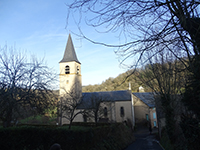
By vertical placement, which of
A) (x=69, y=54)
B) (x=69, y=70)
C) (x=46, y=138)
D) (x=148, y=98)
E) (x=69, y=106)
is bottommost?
(x=46, y=138)

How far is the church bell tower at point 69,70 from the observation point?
34.5 m

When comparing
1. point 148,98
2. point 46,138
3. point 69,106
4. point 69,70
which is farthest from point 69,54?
point 46,138

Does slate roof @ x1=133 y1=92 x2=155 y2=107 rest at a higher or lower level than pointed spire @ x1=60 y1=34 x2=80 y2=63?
lower

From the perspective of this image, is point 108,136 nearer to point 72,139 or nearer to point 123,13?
point 72,139

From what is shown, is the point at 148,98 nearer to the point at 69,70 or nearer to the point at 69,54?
the point at 69,70

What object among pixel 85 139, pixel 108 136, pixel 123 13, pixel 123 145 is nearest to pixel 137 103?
pixel 123 145

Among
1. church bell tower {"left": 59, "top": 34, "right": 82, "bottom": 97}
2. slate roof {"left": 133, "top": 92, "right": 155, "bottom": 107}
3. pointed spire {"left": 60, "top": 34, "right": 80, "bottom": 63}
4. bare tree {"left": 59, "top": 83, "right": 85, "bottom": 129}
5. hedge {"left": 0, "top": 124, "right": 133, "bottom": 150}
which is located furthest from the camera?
pointed spire {"left": 60, "top": 34, "right": 80, "bottom": 63}

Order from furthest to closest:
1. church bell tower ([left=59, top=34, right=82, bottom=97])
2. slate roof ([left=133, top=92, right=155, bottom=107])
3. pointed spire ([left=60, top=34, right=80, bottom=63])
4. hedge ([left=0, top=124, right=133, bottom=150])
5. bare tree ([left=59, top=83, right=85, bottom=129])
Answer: pointed spire ([left=60, top=34, right=80, bottom=63]) → church bell tower ([left=59, top=34, right=82, bottom=97]) → slate roof ([left=133, top=92, right=155, bottom=107]) → bare tree ([left=59, top=83, right=85, bottom=129]) → hedge ([left=0, top=124, right=133, bottom=150])

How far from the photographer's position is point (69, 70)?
35219 millimetres

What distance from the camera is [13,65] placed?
35.0ft

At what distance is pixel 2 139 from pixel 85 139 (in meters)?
4.74

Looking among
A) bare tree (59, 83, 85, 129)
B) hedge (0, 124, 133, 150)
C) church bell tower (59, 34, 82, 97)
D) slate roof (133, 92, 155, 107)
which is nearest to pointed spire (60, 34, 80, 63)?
church bell tower (59, 34, 82, 97)

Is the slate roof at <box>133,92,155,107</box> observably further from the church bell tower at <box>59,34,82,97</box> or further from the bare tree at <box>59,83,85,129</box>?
the church bell tower at <box>59,34,82,97</box>

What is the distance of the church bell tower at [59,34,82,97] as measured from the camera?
3453cm
